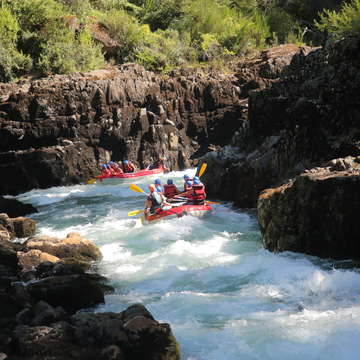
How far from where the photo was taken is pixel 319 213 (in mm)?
7820

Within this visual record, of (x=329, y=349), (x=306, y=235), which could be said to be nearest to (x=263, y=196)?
(x=306, y=235)

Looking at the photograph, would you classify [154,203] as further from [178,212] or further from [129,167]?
[129,167]

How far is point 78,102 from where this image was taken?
19.9m

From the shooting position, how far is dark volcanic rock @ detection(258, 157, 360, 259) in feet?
24.5

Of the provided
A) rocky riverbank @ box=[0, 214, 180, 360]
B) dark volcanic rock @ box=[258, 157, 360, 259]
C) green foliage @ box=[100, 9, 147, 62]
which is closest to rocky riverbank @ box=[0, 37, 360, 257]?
dark volcanic rock @ box=[258, 157, 360, 259]

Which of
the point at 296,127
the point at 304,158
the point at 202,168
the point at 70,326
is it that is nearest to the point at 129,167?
Answer: the point at 202,168

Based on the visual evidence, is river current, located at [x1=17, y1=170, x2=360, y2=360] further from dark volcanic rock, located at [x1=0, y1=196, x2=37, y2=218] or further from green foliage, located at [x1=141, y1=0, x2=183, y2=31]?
green foliage, located at [x1=141, y1=0, x2=183, y2=31]

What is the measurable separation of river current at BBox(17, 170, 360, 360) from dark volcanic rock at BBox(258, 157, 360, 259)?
0.94ft

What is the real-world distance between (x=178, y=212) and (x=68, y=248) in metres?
3.48

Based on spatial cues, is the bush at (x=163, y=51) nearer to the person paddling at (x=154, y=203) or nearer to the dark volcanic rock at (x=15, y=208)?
the dark volcanic rock at (x=15, y=208)

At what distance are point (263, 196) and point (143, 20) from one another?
23.9 metres

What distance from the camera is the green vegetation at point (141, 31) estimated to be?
23.3m

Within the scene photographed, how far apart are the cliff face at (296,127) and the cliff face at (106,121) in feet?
22.9

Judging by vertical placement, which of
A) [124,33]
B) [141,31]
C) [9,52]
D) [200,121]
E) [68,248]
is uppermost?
[141,31]
